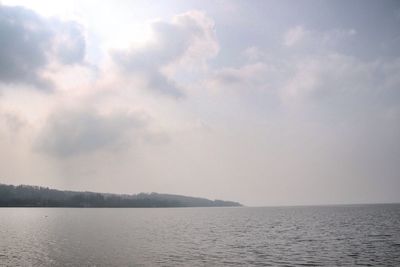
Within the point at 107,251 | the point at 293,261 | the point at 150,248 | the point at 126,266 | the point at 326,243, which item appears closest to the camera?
the point at 126,266

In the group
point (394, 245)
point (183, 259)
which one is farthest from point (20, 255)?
point (394, 245)

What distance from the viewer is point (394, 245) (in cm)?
5988

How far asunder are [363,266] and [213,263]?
742 inches

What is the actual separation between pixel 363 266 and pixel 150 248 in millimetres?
32797

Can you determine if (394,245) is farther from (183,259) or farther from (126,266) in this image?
(126,266)

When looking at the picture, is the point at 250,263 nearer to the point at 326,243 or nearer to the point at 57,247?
the point at 326,243

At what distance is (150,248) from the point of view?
57.8 meters

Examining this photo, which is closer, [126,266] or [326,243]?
[126,266]

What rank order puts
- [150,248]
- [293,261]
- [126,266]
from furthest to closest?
1. [150,248]
2. [293,261]
3. [126,266]

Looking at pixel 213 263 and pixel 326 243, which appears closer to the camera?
pixel 213 263

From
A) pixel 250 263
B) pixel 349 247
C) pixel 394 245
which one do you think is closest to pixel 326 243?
pixel 349 247

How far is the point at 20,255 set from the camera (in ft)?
164

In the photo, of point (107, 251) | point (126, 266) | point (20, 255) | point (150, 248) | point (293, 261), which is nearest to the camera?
point (126, 266)

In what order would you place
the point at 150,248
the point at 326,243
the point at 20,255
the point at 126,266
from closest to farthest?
the point at 126,266 → the point at 20,255 → the point at 150,248 → the point at 326,243
